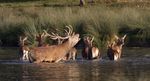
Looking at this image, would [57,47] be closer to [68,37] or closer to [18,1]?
[68,37]

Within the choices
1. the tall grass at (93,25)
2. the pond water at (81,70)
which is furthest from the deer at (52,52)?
the tall grass at (93,25)

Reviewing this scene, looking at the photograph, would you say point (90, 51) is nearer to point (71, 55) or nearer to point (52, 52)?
point (71, 55)

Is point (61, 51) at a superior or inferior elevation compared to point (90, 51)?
superior

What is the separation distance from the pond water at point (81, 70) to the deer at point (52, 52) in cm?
28

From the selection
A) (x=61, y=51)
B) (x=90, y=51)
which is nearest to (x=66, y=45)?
(x=61, y=51)

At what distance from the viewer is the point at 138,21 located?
32.9 meters

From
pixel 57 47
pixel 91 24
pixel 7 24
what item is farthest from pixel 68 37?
pixel 7 24

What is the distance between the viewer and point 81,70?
21.4m

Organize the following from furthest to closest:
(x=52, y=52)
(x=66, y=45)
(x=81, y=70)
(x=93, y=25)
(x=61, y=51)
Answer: (x=93, y=25) < (x=66, y=45) < (x=61, y=51) < (x=52, y=52) < (x=81, y=70)

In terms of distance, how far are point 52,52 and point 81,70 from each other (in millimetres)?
2515

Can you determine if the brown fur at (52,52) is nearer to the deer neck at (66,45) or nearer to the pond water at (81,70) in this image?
the deer neck at (66,45)

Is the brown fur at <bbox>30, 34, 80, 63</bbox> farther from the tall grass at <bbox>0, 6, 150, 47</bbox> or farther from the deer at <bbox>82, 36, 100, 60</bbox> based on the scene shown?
the tall grass at <bbox>0, 6, 150, 47</bbox>

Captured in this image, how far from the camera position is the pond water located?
19.3m

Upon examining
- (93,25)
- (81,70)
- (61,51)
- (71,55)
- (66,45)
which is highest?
(93,25)
